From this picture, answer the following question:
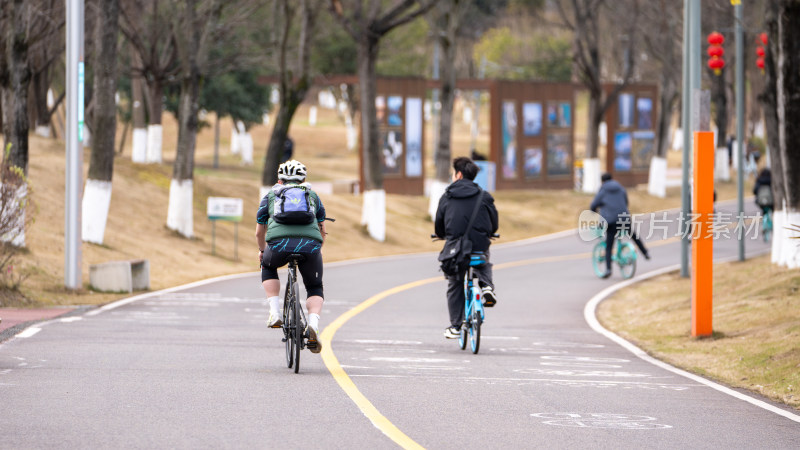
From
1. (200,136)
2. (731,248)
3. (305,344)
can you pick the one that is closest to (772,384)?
(305,344)

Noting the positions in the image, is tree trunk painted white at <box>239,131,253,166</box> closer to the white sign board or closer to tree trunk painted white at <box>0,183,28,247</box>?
the white sign board

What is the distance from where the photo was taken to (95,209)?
24688 mm

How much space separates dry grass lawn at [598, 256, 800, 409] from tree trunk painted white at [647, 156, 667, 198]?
27.5 m

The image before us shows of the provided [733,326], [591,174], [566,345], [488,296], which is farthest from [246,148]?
[488,296]

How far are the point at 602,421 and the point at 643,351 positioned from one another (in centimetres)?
562

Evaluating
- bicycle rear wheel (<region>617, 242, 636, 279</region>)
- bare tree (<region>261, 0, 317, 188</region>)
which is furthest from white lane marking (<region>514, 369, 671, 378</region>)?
bare tree (<region>261, 0, 317, 188</region>)

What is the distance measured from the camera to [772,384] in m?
11.4

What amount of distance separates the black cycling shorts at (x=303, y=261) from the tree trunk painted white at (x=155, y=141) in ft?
97.6

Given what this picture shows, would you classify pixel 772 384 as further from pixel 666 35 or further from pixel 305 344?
pixel 666 35

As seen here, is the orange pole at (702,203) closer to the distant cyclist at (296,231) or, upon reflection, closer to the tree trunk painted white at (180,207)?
the distant cyclist at (296,231)

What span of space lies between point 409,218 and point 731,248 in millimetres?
11703

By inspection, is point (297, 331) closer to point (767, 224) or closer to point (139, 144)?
point (767, 224)

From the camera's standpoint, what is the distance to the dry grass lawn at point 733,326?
12.0m

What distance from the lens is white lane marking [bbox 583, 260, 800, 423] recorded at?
1009 centimetres
